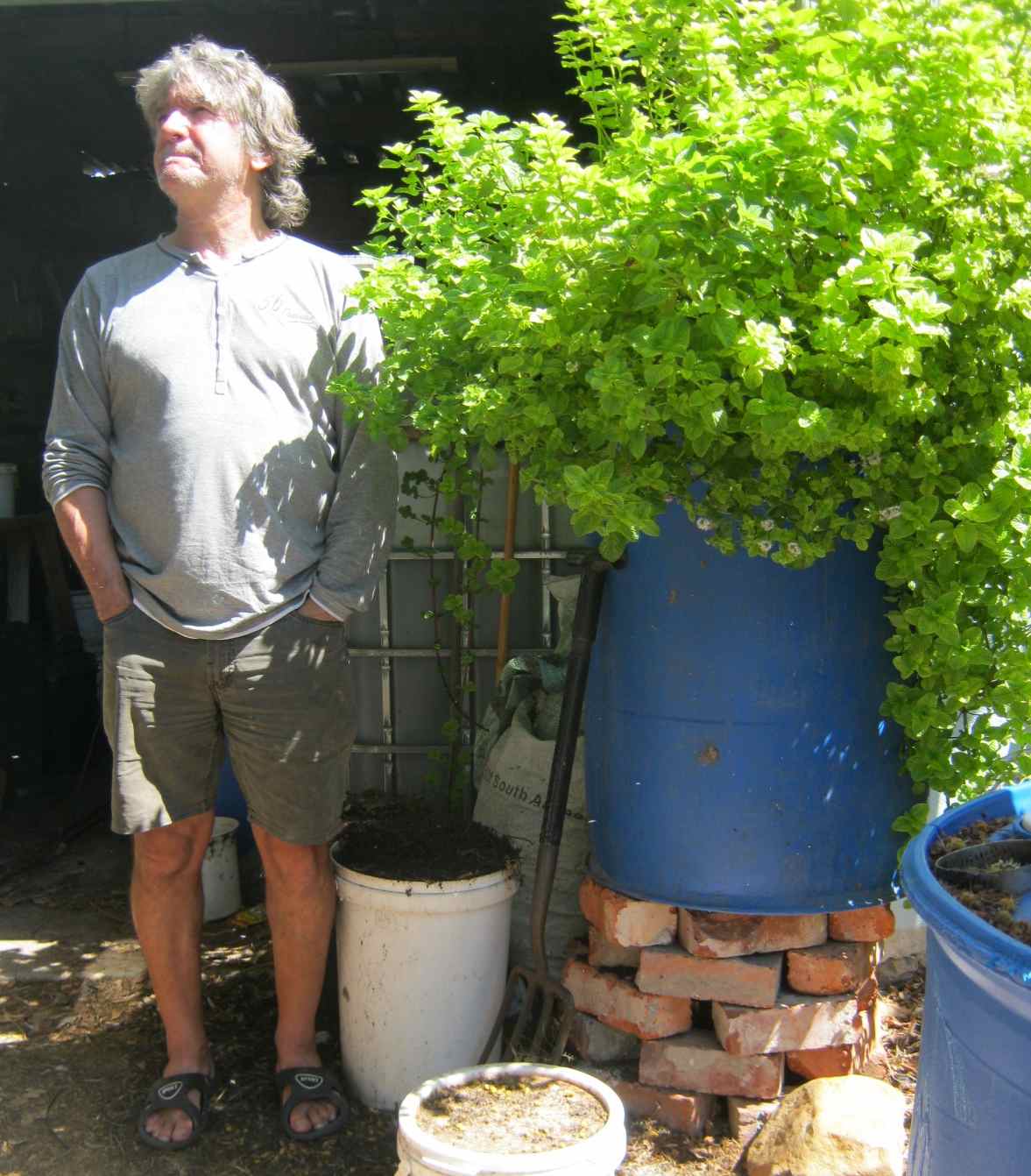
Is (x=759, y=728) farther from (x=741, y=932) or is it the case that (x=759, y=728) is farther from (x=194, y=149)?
(x=194, y=149)

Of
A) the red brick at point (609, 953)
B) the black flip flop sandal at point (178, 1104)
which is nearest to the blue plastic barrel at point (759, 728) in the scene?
the red brick at point (609, 953)

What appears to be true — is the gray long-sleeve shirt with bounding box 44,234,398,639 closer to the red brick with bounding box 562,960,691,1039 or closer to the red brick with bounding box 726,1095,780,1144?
the red brick with bounding box 562,960,691,1039

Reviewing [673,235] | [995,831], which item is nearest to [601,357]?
[673,235]

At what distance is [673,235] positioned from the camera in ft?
5.60

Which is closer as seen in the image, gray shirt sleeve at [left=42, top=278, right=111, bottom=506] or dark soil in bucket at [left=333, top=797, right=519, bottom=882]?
gray shirt sleeve at [left=42, top=278, right=111, bottom=506]

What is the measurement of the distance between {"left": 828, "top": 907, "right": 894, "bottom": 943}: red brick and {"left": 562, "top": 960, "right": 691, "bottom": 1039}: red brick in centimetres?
32

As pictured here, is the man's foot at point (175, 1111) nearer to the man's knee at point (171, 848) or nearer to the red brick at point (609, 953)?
the man's knee at point (171, 848)

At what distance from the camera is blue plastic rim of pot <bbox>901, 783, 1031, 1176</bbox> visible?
4.25 ft

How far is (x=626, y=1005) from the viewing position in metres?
2.36

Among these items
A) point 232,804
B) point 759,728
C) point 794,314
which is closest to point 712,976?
point 759,728

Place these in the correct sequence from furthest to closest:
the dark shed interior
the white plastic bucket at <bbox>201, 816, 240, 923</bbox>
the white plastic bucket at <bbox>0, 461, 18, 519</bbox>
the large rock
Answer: the white plastic bucket at <bbox>0, 461, 18, 519</bbox> → the dark shed interior → the white plastic bucket at <bbox>201, 816, 240, 923</bbox> → the large rock

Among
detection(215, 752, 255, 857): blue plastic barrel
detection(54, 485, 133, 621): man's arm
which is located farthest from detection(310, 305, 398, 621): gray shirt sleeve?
detection(215, 752, 255, 857): blue plastic barrel

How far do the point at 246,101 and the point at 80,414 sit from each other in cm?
70

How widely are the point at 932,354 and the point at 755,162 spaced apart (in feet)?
1.25
